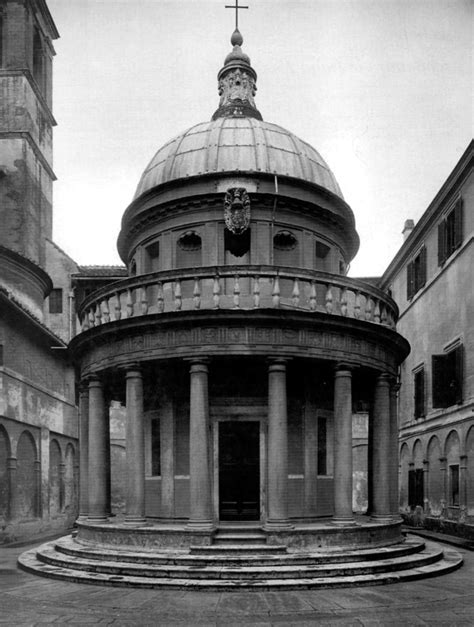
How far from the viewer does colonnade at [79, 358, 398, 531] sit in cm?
1912

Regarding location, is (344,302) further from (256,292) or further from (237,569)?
(237,569)

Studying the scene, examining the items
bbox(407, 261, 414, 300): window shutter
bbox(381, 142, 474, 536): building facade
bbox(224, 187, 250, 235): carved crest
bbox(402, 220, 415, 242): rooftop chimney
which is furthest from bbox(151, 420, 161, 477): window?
bbox(402, 220, 415, 242): rooftop chimney

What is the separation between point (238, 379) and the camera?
21781 millimetres

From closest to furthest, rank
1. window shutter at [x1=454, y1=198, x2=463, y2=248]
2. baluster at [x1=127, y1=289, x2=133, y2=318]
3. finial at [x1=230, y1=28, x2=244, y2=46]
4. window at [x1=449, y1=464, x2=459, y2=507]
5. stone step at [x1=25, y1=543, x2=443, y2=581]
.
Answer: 1. stone step at [x1=25, y1=543, x2=443, y2=581]
2. baluster at [x1=127, y1=289, x2=133, y2=318]
3. window shutter at [x1=454, y1=198, x2=463, y2=248]
4. window at [x1=449, y1=464, x2=459, y2=507]
5. finial at [x1=230, y1=28, x2=244, y2=46]

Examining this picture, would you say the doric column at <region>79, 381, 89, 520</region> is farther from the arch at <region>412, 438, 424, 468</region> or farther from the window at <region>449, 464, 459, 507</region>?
the arch at <region>412, 438, 424, 468</region>

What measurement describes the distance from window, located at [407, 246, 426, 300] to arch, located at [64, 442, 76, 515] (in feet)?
61.4

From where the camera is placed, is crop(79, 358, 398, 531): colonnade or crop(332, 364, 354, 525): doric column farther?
crop(332, 364, 354, 525): doric column

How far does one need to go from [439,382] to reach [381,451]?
7898 millimetres

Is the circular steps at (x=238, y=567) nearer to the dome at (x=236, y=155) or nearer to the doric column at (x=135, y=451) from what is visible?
the doric column at (x=135, y=451)

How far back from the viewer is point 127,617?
1395 cm

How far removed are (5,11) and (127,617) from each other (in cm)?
3820

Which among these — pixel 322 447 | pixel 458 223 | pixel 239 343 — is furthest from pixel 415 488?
pixel 239 343

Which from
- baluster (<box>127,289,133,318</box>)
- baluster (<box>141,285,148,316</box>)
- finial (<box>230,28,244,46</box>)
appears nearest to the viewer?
baluster (<box>141,285,148,316</box>)

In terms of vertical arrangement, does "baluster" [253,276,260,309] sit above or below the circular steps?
above
